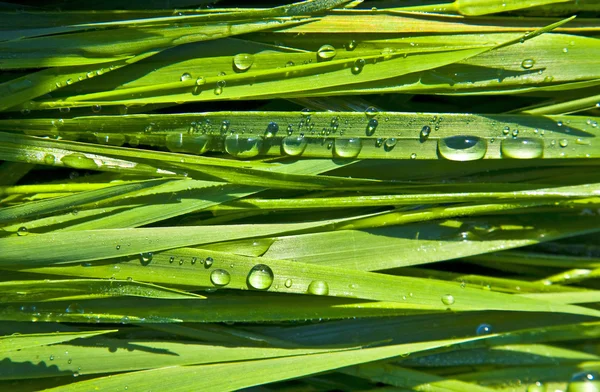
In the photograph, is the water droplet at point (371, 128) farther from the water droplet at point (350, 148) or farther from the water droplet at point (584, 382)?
the water droplet at point (584, 382)

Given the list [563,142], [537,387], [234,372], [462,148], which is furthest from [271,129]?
[537,387]

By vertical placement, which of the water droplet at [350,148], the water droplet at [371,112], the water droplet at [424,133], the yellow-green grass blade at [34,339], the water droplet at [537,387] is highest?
the water droplet at [371,112]

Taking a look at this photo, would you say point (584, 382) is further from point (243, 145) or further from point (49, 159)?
point (49, 159)

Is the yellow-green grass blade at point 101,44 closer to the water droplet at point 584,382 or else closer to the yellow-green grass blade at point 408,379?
the yellow-green grass blade at point 408,379

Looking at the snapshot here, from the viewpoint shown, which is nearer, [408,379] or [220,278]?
[220,278]

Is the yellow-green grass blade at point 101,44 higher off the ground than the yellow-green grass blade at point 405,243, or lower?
higher

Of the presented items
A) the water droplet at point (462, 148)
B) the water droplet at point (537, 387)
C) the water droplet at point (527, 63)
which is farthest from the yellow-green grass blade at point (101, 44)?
the water droplet at point (537, 387)

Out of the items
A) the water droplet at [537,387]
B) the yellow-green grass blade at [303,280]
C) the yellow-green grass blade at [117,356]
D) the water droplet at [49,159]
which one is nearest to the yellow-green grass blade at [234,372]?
the yellow-green grass blade at [117,356]

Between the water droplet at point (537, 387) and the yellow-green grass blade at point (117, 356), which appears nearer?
the yellow-green grass blade at point (117, 356)
